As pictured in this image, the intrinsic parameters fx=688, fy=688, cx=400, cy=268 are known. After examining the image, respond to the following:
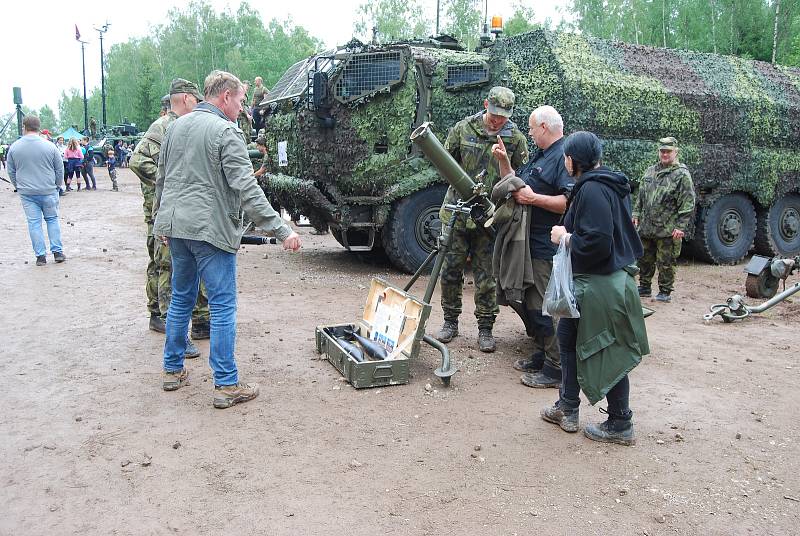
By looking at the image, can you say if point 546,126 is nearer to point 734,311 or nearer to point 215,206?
point 215,206

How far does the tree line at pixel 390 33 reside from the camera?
83.9 feet

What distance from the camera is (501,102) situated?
16.6ft

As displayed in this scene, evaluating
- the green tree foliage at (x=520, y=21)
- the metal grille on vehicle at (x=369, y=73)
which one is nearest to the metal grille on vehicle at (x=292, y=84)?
the metal grille on vehicle at (x=369, y=73)

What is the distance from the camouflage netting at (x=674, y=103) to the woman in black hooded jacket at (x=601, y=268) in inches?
191

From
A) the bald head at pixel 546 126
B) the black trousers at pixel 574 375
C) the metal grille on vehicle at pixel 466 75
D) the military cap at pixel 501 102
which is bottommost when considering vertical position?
the black trousers at pixel 574 375

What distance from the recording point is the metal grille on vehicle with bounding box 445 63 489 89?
8377mm

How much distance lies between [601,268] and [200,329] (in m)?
3.45

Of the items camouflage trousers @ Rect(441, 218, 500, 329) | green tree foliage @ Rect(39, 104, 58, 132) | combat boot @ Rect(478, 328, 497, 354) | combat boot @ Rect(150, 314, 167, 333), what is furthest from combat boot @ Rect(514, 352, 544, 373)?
green tree foliage @ Rect(39, 104, 58, 132)

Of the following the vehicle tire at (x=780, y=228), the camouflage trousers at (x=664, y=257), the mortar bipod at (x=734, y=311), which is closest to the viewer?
the mortar bipod at (x=734, y=311)

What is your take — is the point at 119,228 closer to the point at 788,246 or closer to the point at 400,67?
the point at 400,67

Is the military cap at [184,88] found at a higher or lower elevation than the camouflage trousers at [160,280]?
higher

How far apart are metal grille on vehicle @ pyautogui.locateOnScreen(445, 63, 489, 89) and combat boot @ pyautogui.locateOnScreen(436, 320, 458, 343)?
3660 mm

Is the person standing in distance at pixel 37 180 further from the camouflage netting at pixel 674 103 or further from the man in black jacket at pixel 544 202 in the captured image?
the man in black jacket at pixel 544 202

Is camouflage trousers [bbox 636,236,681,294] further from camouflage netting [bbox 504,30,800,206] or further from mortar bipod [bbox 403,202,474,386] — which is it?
mortar bipod [bbox 403,202,474,386]
